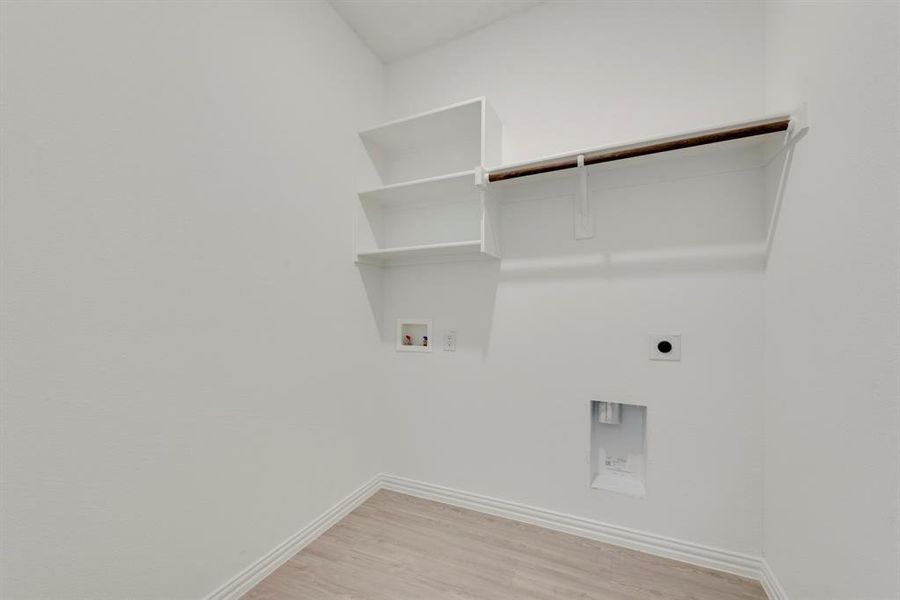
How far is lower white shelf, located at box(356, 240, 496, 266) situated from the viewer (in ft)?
6.23

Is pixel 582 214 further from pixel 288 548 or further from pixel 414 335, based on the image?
pixel 288 548

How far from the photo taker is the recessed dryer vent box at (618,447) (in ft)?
5.73

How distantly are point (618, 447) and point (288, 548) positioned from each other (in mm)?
1676

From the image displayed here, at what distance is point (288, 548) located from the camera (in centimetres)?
163

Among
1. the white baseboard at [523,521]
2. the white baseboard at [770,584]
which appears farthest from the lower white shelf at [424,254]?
the white baseboard at [770,584]

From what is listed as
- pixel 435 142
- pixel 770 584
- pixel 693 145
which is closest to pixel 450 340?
pixel 435 142

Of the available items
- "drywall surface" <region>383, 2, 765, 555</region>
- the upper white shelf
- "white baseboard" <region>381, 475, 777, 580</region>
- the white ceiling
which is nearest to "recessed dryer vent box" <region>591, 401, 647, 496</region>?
"drywall surface" <region>383, 2, 765, 555</region>

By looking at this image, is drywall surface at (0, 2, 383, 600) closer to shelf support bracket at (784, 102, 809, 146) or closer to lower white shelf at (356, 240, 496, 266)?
lower white shelf at (356, 240, 496, 266)

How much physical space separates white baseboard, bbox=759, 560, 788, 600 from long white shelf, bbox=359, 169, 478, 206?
212 cm

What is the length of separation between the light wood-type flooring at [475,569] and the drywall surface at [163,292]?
0.23m

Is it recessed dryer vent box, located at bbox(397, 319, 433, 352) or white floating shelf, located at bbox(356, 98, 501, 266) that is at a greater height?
white floating shelf, located at bbox(356, 98, 501, 266)

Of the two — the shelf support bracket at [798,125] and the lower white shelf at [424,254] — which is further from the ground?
the shelf support bracket at [798,125]

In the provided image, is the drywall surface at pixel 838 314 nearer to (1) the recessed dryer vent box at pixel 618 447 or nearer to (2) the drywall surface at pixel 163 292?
(1) the recessed dryer vent box at pixel 618 447

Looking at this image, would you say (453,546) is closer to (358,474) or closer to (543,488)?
(543,488)
